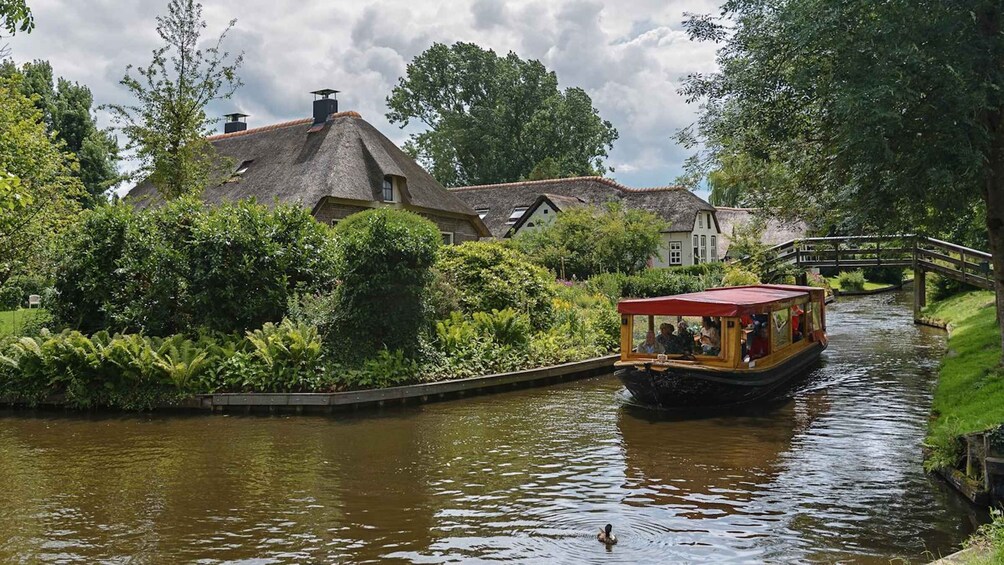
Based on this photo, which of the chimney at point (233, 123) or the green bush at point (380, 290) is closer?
the green bush at point (380, 290)

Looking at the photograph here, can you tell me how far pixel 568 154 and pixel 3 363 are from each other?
50590 millimetres

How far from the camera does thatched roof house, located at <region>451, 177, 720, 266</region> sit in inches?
1873

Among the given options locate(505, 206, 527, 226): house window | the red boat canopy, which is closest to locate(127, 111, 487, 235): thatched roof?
locate(505, 206, 527, 226): house window

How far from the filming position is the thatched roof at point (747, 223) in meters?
48.7

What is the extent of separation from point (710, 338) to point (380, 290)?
20.7ft

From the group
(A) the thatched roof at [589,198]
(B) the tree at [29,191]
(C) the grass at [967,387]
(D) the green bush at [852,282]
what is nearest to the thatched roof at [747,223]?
(A) the thatched roof at [589,198]

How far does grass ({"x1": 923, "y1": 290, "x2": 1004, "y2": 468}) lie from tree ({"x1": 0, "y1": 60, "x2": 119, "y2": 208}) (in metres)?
37.8

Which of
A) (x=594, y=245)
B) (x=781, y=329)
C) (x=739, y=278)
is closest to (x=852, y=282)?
(x=739, y=278)

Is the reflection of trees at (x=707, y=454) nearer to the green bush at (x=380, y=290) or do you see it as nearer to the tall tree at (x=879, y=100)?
the tall tree at (x=879, y=100)

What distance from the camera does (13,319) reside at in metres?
22.4

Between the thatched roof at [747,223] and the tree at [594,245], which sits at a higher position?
the thatched roof at [747,223]

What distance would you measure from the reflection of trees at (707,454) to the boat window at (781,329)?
5.36 ft

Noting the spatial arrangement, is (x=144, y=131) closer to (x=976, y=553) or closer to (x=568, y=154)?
(x=976, y=553)

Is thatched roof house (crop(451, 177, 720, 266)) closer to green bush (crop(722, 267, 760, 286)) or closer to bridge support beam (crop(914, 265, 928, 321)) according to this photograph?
green bush (crop(722, 267, 760, 286))
